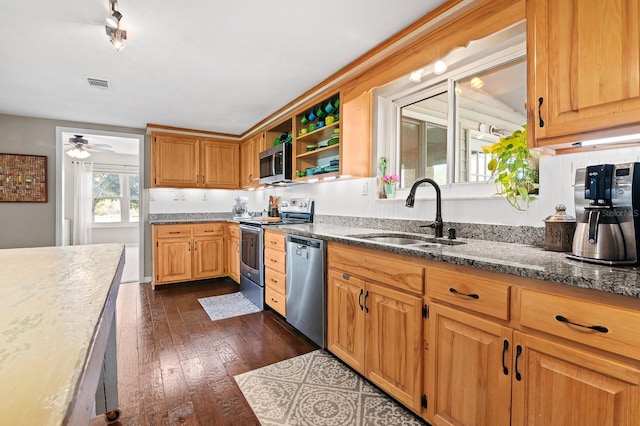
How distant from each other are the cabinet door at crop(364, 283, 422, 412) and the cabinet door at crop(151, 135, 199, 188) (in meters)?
3.63

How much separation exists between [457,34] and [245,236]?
9.30ft

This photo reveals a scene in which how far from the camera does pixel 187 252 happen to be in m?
4.30

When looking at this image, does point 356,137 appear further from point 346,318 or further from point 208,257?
point 208,257

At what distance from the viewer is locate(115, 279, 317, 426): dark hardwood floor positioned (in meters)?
1.70

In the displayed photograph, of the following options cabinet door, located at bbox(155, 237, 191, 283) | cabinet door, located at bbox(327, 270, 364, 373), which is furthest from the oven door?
cabinet door, located at bbox(327, 270, 364, 373)

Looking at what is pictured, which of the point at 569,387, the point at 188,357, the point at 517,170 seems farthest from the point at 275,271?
the point at 569,387

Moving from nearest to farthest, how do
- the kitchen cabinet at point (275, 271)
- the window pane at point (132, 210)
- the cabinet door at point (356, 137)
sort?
the cabinet door at point (356, 137)
the kitchen cabinet at point (275, 271)
the window pane at point (132, 210)

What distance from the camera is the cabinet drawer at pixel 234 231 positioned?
4.10 metres

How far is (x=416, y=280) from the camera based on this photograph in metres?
1.54

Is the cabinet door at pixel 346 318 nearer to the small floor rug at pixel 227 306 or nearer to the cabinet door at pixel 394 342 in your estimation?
the cabinet door at pixel 394 342

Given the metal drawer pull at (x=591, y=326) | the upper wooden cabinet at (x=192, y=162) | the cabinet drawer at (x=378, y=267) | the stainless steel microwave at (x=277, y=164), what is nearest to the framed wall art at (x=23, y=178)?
the upper wooden cabinet at (x=192, y=162)

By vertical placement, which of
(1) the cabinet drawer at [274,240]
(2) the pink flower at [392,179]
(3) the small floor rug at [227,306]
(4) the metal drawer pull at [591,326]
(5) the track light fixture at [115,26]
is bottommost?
(3) the small floor rug at [227,306]

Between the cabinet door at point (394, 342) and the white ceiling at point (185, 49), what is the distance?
1.64m

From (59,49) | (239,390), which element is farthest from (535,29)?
(59,49)
